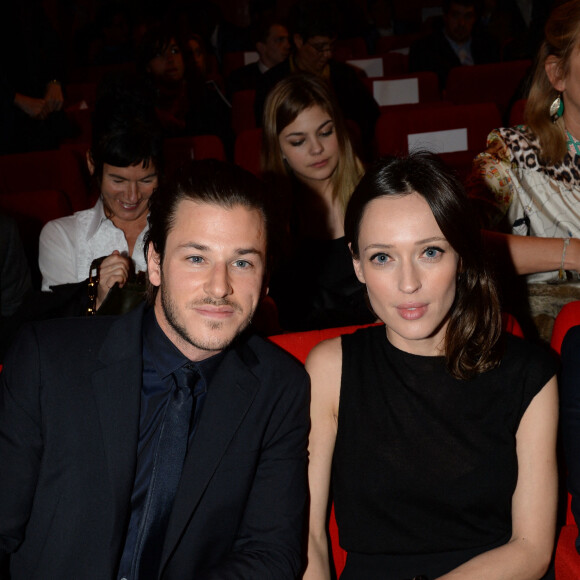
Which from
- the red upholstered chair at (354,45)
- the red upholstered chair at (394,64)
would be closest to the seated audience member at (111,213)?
the red upholstered chair at (394,64)

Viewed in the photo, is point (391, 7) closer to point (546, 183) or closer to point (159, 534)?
point (546, 183)

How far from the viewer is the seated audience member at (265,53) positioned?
17.8 ft

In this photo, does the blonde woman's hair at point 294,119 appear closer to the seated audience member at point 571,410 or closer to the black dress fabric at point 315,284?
the black dress fabric at point 315,284

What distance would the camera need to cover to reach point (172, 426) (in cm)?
151

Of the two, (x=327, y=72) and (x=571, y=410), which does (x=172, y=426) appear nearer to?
(x=571, y=410)

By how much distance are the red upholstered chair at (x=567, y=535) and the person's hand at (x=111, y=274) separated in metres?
1.16

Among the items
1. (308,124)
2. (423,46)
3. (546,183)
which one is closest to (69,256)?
(308,124)

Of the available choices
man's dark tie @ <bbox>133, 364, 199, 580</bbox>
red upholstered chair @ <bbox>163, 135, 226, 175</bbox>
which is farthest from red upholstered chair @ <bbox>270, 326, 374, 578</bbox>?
red upholstered chair @ <bbox>163, 135, 226, 175</bbox>

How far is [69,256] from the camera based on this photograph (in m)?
2.58

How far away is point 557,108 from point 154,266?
4.41 feet

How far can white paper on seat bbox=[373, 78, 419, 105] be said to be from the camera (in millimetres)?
4996

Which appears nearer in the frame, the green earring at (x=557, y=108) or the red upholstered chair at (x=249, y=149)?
the green earring at (x=557, y=108)

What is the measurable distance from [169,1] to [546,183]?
758 cm

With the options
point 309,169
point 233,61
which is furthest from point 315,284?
point 233,61
